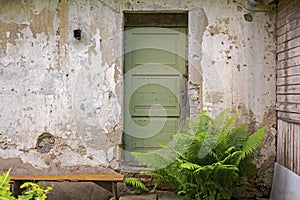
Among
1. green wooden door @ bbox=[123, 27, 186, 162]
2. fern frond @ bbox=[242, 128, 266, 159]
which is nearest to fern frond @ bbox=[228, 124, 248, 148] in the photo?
fern frond @ bbox=[242, 128, 266, 159]

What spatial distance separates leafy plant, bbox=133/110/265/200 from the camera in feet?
12.8

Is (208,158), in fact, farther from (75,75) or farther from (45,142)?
(45,142)

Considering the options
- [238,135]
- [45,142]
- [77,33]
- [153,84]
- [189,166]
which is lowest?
[189,166]

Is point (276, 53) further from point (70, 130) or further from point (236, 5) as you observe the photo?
point (70, 130)

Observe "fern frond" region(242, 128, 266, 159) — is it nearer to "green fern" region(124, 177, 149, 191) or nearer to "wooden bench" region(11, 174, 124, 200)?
"green fern" region(124, 177, 149, 191)

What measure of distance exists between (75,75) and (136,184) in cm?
138

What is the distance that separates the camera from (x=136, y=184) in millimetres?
4414

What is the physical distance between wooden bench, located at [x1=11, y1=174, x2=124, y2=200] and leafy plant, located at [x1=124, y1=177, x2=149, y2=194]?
0.30ft

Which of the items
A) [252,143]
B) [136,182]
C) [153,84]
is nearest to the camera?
[252,143]

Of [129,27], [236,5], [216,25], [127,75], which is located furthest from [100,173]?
[236,5]

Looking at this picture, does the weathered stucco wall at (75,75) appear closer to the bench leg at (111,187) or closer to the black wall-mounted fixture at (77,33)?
the black wall-mounted fixture at (77,33)

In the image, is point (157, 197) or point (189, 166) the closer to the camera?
point (189, 166)

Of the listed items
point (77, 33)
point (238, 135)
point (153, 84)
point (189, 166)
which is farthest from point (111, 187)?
point (77, 33)

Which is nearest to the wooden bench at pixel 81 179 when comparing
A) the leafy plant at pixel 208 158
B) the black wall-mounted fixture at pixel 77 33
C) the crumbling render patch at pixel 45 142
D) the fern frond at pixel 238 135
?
the crumbling render patch at pixel 45 142
